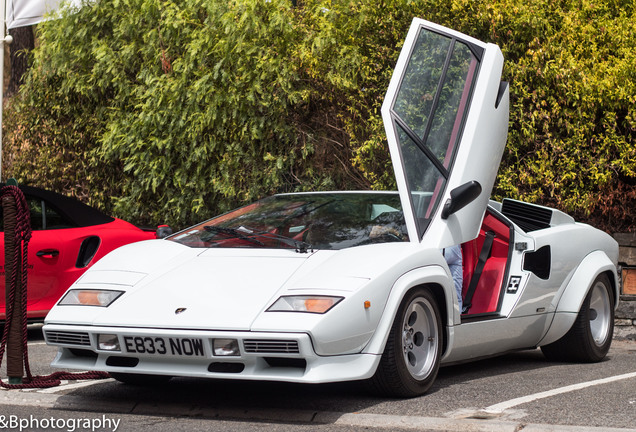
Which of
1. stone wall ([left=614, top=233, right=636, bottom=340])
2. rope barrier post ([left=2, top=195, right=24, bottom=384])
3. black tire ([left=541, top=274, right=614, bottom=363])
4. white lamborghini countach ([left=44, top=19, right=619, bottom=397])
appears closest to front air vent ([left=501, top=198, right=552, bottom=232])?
white lamborghini countach ([left=44, top=19, right=619, bottom=397])

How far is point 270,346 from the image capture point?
4.59m

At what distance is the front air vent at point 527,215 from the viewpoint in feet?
23.6

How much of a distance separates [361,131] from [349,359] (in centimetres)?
546

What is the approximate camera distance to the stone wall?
9.09 m

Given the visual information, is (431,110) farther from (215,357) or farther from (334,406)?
(215,357)

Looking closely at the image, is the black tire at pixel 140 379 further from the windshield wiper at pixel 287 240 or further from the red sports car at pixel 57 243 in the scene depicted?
the red sports car at pixel 57 243

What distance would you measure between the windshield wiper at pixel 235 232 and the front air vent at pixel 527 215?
2407 mm

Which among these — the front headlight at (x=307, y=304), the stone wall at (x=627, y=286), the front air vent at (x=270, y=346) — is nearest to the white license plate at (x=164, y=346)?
the front air vent at (x=270, y=346)

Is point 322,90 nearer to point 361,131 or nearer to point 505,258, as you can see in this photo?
point 361,131

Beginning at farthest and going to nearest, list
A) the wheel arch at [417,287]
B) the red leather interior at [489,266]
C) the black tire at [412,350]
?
1. the red leather interior at [489,266]
2. the black tire at [412,350]
3. the wheel arch at [417,287]

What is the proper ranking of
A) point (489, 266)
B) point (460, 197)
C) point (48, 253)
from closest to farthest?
point (460, 197) < point (489, 266) < point (48, 253)

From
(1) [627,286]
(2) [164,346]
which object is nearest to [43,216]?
(2) [164,346]

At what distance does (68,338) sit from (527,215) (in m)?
3.81

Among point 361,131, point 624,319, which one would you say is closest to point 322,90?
point 361,131
